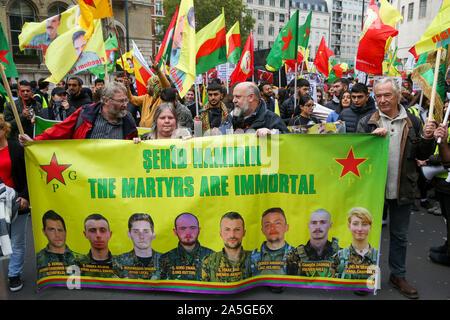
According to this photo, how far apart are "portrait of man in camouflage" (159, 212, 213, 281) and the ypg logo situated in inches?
44.8

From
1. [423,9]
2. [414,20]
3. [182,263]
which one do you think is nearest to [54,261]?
[182,263]

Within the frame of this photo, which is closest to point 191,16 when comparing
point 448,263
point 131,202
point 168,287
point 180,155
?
point 180,155

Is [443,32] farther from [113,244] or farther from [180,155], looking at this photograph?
[113,244]

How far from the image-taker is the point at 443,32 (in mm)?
3639

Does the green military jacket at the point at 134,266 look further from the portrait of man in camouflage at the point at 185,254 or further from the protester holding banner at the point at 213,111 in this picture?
the protester holding banner at the point at 213,111

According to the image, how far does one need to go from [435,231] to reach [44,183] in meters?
5.34

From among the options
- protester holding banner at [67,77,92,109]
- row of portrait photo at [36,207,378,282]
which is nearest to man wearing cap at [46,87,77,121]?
protester holding banner at [67,77,92,109]

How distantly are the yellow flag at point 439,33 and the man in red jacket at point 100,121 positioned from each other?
3069 mm

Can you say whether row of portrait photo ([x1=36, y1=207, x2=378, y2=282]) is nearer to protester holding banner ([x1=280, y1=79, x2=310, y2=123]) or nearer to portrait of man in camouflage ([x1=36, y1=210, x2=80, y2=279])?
portrait of man in camouflage ([x1=36, y1=210, x2=80, y2=279])

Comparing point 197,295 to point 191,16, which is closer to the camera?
point 197,295

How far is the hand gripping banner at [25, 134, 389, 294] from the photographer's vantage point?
3.59 metres

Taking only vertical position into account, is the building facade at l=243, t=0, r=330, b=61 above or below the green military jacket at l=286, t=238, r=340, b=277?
above

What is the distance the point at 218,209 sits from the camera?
11.8ft
